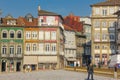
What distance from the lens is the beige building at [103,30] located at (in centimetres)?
9256

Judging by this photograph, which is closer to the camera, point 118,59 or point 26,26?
point 118,59

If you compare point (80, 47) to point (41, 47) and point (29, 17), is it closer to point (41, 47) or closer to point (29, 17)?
point (29, 17)

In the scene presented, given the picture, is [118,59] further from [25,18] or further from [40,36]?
[25,18]

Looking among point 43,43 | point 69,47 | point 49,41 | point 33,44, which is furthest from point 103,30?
point 69,47

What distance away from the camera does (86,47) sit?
118188mm

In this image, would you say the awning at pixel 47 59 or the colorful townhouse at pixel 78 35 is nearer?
the awning at pixel 47 59

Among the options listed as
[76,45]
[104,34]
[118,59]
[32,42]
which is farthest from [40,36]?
[118,59]

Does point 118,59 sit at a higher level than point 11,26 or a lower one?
lower

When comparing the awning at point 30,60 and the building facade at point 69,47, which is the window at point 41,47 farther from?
the building facade at point 69,47

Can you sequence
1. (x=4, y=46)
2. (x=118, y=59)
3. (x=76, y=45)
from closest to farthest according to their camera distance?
(x=118, y=59)
(x=4, y=46)
(x=76, y=45)

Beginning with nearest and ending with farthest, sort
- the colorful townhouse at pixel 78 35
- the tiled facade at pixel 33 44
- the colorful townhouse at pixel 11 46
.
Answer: the colorful townhouse at pixel 11 46, the tiled facade at pixel 33 44, the colorful townhouse at pixel 78 35

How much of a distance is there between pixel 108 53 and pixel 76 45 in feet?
76.6

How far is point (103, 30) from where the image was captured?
93.6 meters

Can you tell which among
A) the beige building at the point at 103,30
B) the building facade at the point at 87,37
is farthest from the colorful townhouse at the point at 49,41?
the building facade at the point at 87,37
